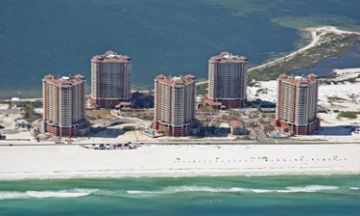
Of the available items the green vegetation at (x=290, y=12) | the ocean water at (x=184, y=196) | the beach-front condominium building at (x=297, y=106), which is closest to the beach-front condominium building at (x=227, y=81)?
the beach-front condominium building at (x=297, y=106)

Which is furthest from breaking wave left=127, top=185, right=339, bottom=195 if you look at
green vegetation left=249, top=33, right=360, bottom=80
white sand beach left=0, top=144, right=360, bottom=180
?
green vegetation left=249, top=33, right=360, bottom=80

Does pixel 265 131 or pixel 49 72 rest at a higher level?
pixel 49 72

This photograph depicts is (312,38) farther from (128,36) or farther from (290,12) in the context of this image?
(128,36)

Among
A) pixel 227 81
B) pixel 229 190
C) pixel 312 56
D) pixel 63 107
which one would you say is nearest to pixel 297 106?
pixel 227 81

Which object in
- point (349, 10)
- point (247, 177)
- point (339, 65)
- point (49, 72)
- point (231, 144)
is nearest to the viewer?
point (247, 177)

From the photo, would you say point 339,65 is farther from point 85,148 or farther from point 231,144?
point 85,148

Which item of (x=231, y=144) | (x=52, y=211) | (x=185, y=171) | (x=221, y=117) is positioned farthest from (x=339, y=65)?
(x=52, y=211)

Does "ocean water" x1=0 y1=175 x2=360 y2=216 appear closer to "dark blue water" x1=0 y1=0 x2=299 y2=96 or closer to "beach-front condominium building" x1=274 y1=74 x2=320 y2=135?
"beach-front condominium building" x1=274 y1=74 x2=320 y2=135
